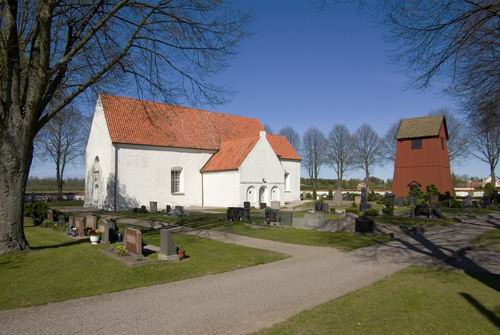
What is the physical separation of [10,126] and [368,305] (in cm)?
1066

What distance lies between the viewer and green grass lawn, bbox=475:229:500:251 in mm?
12750

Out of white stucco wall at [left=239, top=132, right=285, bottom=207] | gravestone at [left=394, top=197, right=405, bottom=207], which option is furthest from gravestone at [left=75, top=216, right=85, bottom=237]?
gravestone at [left=394, top=197, right=405, bottom=207]

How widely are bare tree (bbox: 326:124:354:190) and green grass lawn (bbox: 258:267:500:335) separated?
5225cm

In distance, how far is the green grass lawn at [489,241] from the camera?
12.8 m

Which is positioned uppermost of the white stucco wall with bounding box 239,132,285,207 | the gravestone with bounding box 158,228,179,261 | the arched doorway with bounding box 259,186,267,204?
the white stucco wall with bounding box 239,132,285,207

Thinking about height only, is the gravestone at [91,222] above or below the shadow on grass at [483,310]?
above

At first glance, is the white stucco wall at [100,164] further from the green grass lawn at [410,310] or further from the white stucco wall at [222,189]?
the green grass lawn at [410,310]

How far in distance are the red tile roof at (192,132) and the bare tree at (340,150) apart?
2144 cm

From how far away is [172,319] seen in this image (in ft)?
19.4

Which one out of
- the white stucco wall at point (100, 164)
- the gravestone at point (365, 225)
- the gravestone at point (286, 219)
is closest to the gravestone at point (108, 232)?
the gravestone at point (286, 219)

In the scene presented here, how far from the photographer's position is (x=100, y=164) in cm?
3066

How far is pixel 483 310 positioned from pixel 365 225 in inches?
370

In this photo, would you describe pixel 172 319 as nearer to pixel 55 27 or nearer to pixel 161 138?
pixel 55 27

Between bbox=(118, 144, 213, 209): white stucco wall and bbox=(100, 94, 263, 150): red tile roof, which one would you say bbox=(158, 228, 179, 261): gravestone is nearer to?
bbox=(100, 94, 263, 150): red tile roof
